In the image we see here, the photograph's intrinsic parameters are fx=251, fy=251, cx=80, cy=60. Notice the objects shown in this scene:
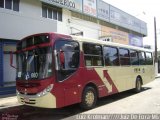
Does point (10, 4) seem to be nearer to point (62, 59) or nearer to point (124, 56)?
point (124, 56)

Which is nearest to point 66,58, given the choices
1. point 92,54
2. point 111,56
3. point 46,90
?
point 46,90

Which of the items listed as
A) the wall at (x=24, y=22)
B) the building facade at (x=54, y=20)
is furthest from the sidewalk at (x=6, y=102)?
the wall at (x=24, y=22)

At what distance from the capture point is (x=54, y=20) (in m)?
16.7

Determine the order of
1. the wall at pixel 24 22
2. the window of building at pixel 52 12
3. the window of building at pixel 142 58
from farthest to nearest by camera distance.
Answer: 1. the window of building at pixel 52 12
2. the window of building at pixel 142 58
3. the wall at pixel 24 22

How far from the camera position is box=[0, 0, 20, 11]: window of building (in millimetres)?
13773

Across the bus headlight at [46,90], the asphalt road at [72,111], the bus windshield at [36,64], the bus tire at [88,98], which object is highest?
the bus windshield at [36,64]

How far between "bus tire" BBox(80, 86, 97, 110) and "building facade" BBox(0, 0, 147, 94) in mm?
5788

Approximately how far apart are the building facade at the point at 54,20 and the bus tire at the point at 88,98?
5.79m

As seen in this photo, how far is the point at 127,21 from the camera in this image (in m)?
28.3

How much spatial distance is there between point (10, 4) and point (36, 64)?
7245mm

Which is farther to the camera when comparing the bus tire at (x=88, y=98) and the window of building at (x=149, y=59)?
the window of building at (x=149, y=59)

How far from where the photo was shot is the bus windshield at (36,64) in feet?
26.1

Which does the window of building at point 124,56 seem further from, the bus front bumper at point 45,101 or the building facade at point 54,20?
the building facade at point 54,20

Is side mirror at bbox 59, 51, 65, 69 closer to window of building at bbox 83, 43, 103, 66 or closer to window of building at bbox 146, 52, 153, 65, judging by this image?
window of building at bbox 83, 43, 103, 66
